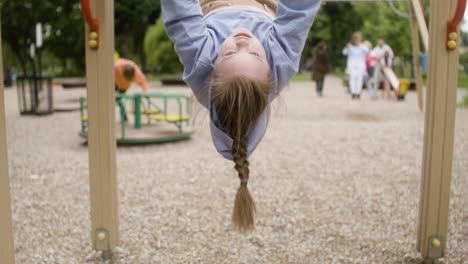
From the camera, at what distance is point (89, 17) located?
2.19 m

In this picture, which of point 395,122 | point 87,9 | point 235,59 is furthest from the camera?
point 395,122

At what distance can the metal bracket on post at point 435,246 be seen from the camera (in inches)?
95.0

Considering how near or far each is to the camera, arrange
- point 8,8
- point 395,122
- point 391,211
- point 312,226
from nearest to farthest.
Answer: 1. point 312,226
2. point 391,211
3. point 395,122
4. point 8,8

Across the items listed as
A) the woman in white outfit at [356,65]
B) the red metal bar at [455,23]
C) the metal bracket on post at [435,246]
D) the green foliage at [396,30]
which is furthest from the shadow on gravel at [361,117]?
the green foliage at [396,30]

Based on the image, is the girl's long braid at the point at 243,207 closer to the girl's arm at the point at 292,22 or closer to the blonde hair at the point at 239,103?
the blonde hair at the point at 239,103

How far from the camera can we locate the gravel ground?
2902 millimetres

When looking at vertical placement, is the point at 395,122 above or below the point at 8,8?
below

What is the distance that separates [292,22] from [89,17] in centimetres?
101

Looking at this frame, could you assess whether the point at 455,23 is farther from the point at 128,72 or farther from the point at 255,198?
the point at 128,72

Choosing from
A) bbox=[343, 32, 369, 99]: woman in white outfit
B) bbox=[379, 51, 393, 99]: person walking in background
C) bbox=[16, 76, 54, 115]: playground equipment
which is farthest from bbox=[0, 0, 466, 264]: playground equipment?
bbox=[379, 51, 393, 99]: person walking in background

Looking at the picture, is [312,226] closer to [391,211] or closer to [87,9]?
[391,211]

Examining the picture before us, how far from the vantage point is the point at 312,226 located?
3.29 metres

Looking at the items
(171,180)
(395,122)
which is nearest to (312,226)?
(171,180)

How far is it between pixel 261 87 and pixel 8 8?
32.6 feet
